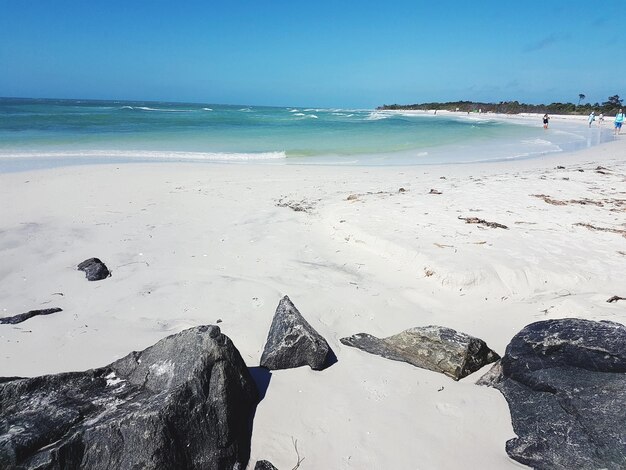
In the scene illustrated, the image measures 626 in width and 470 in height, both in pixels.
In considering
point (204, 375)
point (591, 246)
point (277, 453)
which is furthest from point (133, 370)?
point (591, 246)

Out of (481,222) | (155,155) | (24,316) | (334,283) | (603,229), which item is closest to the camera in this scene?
(24,316)

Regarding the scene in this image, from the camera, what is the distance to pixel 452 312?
4.04 meters

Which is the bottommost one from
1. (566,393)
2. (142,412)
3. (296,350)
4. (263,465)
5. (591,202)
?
(263,465)

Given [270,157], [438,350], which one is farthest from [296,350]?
[270,157]

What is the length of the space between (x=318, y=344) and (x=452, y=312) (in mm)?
1651

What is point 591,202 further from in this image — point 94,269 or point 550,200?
point 94,269

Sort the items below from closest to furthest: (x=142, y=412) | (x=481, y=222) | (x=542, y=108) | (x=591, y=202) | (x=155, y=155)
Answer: (x=142, y=412) < (x=481, y=222) < (x=591, y=202) < (x=155, y=155) < (x=542, y=108)

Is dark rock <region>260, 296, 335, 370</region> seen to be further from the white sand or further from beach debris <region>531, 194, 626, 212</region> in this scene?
beach debris <region>531, 194, 626, 212</region>

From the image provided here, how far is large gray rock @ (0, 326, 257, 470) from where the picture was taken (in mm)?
1901

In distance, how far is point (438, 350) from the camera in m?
3.10

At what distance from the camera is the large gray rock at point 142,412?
190 cm

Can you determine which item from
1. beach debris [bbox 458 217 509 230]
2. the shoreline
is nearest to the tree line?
the shoreline

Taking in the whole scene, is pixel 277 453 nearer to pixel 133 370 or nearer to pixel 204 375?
pixel 204 375

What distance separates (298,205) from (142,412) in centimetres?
619
